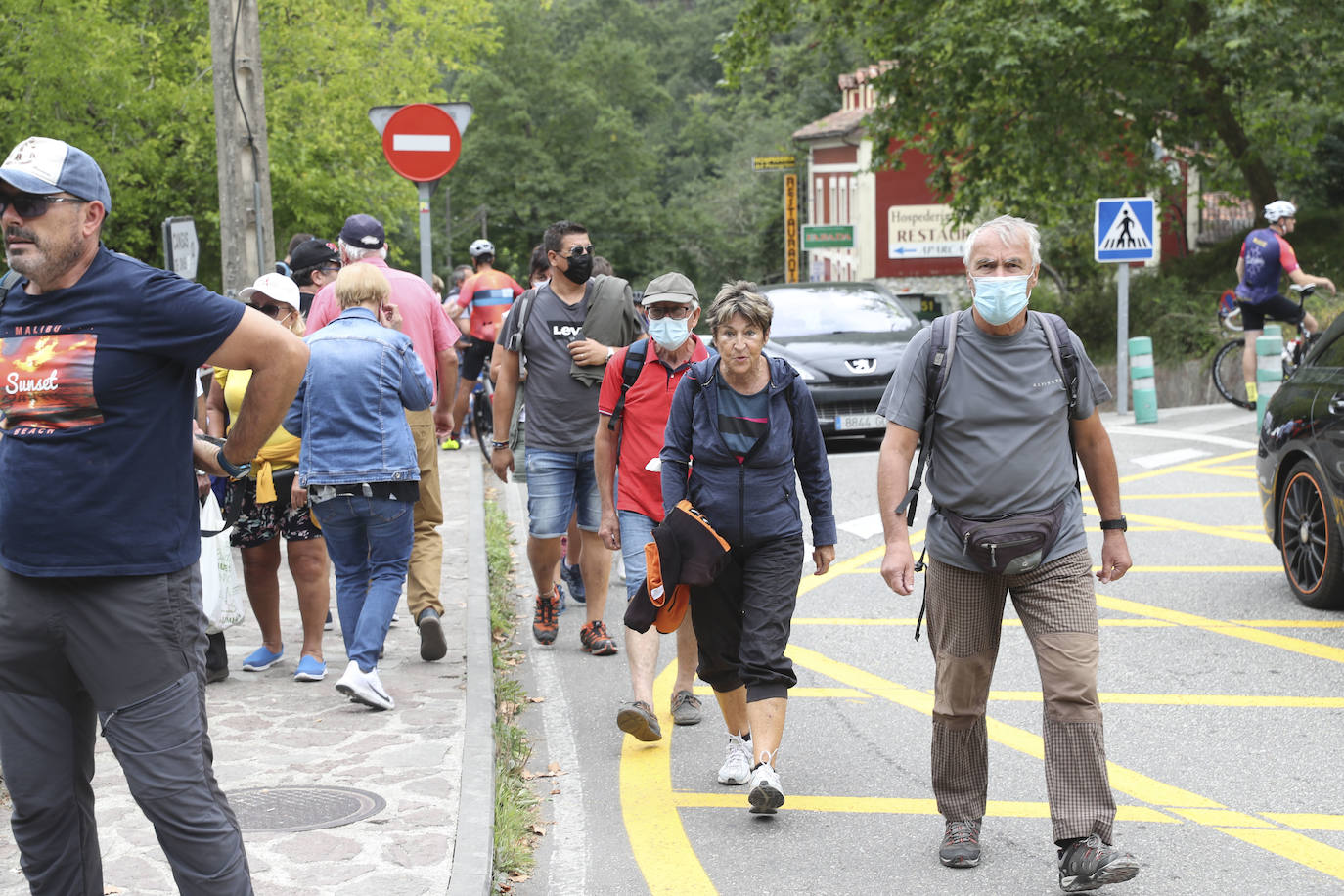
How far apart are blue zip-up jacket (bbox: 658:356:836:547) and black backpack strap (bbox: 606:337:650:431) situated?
0.90 meters

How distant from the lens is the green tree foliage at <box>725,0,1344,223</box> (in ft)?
74.9

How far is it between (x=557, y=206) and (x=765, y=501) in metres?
71.2

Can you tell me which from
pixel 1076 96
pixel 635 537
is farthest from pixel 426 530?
pixel 1076 96

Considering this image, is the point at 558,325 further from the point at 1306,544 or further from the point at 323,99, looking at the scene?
the point at 323,99

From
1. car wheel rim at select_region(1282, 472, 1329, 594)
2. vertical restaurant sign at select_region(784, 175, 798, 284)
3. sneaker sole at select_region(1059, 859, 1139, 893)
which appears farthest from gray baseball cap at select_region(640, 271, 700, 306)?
vertical restaurant sign at select_region(784, 175, 798, 284)

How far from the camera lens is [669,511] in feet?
18.2

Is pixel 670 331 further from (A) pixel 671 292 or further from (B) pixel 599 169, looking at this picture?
(B) pixel 599 169

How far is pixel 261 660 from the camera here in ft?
24.3

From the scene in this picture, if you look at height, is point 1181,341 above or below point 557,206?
below

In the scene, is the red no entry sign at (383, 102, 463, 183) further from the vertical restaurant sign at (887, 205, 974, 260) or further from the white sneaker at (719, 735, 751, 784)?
the vertical restaurant sign at (887, 205, 974, 260)

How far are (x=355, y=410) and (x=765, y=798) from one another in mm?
2492

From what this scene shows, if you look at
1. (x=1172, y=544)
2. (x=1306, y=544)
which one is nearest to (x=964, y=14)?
(x=1172, y=544)

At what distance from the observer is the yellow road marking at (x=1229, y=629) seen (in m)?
7.46

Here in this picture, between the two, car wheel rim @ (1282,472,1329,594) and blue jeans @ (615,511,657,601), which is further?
car wheel rim @ (1282,472,1329,594)
